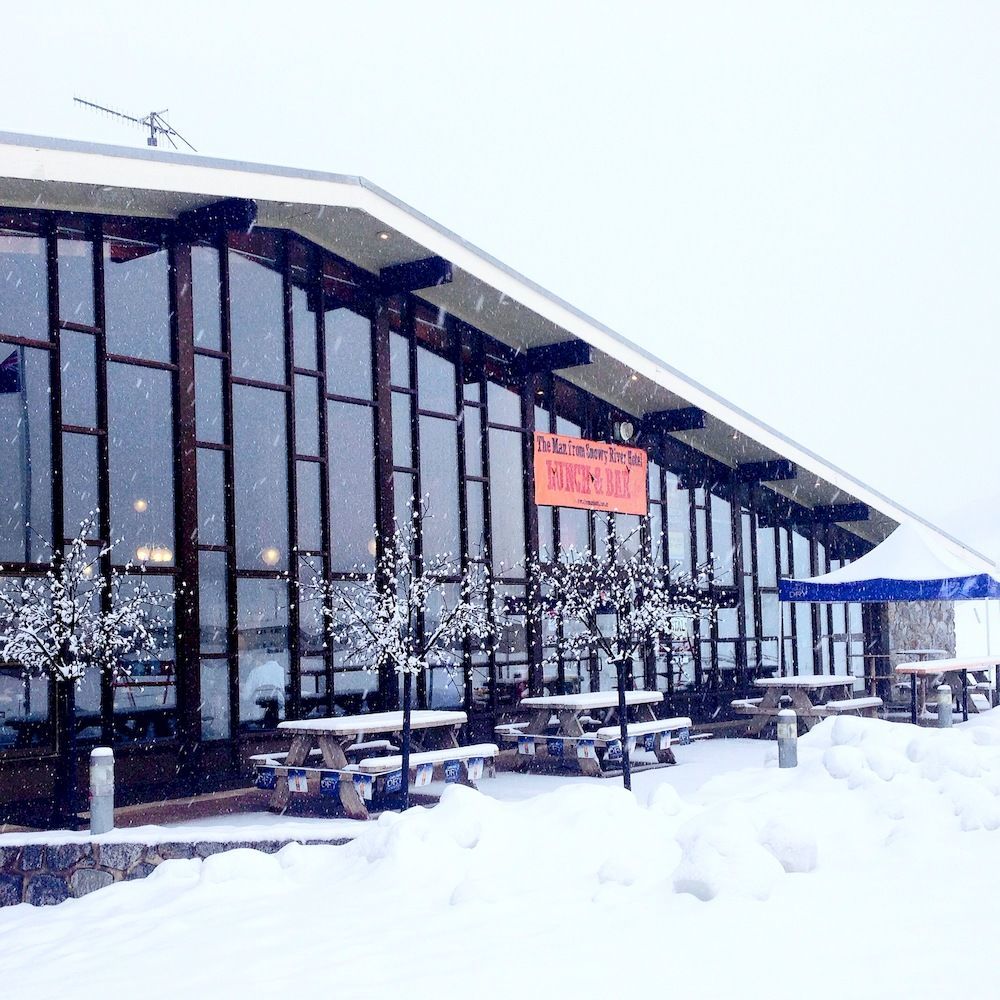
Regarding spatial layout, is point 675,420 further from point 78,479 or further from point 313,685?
point 78,479

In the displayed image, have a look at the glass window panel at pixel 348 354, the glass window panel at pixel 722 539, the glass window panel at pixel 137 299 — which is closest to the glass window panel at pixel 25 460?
the glass window panel at pixel 137 299

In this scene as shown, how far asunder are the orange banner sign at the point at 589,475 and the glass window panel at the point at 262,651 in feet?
12.3

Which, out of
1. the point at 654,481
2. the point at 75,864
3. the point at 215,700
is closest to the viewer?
the point at 75,864

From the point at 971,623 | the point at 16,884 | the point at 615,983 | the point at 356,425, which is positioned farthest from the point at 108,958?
the point at 971,623

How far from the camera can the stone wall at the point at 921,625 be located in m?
20.3

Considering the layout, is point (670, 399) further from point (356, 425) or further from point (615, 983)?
point (615, 983)

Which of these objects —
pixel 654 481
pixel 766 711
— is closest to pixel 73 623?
pixel 654 481

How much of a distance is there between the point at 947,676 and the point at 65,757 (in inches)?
517

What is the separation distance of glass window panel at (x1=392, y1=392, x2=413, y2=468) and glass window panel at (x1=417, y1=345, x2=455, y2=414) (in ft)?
0.67

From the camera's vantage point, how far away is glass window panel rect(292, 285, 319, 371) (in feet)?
37.0

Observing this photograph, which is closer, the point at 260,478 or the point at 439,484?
the point at 260,478

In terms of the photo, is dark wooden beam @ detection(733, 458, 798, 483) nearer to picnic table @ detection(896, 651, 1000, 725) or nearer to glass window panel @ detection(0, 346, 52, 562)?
picnic table @ detection(896, 651, 1000, 725)

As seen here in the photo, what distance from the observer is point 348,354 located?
1176cm

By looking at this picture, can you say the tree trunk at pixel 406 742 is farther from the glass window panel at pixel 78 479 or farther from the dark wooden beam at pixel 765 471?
the dark wooden beam at pixel 765 471
